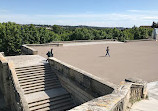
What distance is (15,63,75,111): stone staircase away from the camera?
9.66m

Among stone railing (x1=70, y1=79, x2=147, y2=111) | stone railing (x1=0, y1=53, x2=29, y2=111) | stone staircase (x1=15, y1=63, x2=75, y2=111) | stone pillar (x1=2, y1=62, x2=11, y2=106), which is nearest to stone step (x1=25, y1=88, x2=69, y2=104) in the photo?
stone staircase (x1=15, y1=63, x2=75, y2=111)

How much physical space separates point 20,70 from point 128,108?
8945mm

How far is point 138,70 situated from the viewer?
37.5ft

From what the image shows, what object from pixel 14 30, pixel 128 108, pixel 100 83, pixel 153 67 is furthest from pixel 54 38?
pixel 128 108

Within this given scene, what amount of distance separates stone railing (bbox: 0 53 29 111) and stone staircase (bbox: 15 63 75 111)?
0.48 metres

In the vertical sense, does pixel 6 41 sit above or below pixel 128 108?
above

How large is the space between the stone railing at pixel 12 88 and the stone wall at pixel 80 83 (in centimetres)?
302

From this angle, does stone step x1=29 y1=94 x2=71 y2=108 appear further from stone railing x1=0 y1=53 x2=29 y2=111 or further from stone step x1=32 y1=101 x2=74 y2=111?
stone railing x1=0 y1=53 x2=29 y2=111

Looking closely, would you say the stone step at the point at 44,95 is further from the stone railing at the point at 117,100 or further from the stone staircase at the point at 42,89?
the stone railing at the point at 117,100

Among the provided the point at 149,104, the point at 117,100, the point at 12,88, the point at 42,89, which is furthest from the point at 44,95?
the point at 117,100

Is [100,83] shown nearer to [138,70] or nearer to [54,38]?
[138,70]

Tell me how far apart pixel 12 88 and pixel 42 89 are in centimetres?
260

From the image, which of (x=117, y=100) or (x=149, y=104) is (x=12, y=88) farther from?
(x=149, y=104)

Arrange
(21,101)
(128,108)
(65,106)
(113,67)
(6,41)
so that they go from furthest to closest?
(6,41) < (113,67) < (65,106) < (21,101) < (128,108)
